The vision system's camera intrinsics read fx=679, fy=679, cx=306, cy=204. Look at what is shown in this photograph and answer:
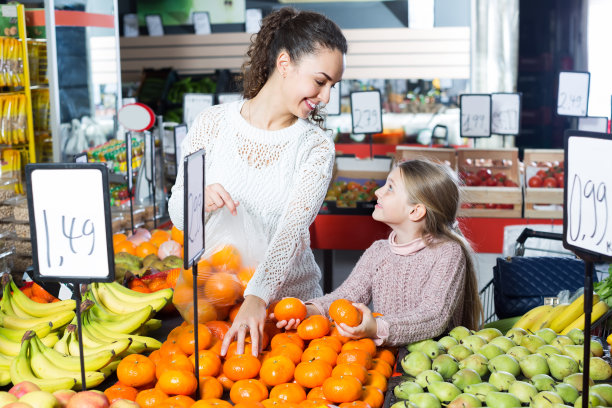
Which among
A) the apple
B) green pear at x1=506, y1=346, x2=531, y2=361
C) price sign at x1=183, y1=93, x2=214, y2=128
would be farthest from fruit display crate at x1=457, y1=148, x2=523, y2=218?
the apple

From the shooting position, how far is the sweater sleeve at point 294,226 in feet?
6.15

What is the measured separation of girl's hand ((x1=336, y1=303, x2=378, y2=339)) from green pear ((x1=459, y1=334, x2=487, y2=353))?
24 cm

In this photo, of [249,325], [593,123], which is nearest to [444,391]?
[249,325]

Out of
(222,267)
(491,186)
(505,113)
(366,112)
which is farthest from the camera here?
(505,113)

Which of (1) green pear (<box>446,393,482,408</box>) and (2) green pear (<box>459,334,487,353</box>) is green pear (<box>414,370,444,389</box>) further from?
(2) green pear (<box>459,334,487,353</box>)

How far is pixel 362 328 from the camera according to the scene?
5.80 feet

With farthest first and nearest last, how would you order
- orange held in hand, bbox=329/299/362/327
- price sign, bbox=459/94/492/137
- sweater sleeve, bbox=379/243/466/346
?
price sign, bbox=459/94/492/137
sweater sleeve, bbox=379/243/466/346
orange held in hand, bbox=329/299/362/327

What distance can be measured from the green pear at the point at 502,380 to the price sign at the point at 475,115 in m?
5.51

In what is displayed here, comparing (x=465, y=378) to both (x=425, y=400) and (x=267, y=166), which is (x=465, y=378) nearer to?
(x=425, y=400)

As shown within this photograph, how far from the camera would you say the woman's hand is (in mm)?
1697

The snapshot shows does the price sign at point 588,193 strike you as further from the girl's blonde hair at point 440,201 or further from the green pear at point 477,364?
the girl's blonde hair at point 440,201

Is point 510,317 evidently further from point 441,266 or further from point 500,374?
point 500,374

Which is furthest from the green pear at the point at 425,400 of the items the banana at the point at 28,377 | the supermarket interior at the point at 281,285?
the banana at the point at 28,377

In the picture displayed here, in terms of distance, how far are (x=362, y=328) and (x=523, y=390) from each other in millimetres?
427
